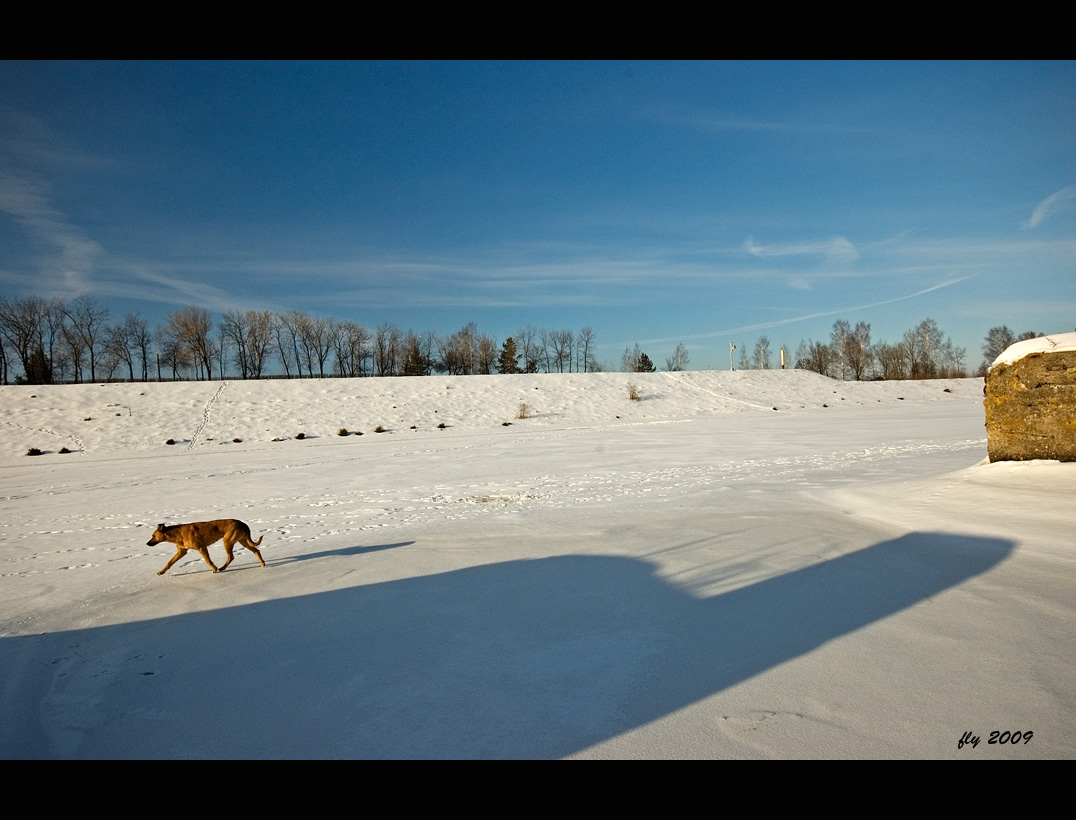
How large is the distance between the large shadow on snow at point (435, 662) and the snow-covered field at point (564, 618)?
0.02m

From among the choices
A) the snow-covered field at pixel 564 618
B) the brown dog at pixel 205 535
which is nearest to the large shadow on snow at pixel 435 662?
the snow-covered field at pixel 564 618

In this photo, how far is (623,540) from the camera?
6855 mm

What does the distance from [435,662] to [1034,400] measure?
32.0 feet

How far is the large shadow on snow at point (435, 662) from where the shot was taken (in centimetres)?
303

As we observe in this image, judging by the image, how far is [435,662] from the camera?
12.6 feet

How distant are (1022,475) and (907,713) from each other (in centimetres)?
759

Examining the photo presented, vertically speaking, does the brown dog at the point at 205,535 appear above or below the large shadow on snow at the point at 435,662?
above

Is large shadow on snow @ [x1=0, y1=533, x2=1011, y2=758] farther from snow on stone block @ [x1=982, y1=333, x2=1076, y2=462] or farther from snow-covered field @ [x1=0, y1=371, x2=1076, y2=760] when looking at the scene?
snow on stone block @ [x1=982, y1=333, x2=1076, y2=462]

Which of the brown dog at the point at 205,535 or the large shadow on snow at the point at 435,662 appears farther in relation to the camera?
the brown dog at the point at 205,535

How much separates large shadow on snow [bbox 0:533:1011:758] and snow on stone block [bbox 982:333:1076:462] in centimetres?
424

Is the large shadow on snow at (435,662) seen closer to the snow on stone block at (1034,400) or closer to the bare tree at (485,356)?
the snow on stone block at (1034,400)

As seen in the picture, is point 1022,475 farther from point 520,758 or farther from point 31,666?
point 31,666

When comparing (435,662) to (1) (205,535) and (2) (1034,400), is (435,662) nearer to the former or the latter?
(1) (205,535)
